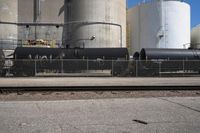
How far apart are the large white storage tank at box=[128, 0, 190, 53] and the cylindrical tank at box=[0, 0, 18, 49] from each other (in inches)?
882

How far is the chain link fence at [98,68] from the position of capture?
3750 centimetres

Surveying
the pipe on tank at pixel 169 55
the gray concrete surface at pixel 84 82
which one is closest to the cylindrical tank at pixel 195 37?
the pipe on tank at pixel 169 55

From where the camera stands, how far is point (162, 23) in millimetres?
Result: 63719

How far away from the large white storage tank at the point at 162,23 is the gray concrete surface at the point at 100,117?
50.2 m

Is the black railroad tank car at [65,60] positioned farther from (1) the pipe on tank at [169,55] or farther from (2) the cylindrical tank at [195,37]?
(2) the cylindrical tank at [195,37]

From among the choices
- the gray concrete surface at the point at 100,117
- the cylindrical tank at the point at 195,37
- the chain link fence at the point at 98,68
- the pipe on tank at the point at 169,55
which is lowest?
the gray concrete surface at the point at 100,117

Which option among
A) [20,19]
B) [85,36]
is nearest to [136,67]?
[85,36]

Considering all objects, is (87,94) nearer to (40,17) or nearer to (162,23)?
(40,17)

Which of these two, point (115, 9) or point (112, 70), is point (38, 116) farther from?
point (115, 9)

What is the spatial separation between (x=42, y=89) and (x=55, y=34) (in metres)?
38.6

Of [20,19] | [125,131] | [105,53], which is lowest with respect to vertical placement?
[125,131]

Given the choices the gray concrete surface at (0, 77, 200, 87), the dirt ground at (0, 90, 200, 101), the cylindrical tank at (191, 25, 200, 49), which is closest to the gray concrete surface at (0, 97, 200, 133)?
the dirt ground at (0, 90, 200, 101)

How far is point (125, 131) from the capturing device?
9.23 m

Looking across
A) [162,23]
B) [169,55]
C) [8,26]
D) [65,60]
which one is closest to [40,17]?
[8,26]
